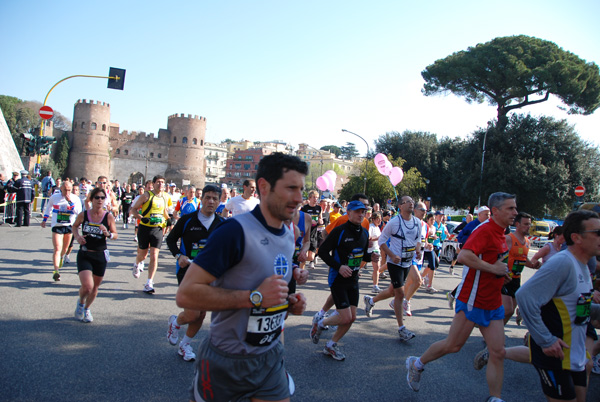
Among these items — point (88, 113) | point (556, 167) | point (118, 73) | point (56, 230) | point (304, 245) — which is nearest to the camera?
point (304, 245)

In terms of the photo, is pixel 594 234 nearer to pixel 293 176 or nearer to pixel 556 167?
pixel 293 176

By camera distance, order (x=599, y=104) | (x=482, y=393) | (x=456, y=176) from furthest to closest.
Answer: (x=456, y=176) → (x=599, y=104) → (x=482, y=393)

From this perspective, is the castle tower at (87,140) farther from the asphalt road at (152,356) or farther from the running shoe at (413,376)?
the running shoe at (413,376)

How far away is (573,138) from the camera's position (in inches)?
1332

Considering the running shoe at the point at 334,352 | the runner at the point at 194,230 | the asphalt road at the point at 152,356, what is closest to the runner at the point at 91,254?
the asphalt road at the point at 152,356

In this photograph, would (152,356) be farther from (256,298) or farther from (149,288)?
(256,298)

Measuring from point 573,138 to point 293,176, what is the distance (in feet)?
128

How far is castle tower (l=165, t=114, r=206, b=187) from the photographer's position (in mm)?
78312

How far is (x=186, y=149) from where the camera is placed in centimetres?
7844

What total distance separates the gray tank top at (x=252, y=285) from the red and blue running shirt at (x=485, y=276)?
235 centimetres

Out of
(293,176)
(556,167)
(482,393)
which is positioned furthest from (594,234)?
(556,167)

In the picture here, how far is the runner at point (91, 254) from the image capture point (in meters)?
5.29

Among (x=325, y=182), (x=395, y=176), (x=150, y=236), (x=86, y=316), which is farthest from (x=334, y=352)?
(x=395, y=176)

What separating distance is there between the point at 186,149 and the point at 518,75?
58.8m
